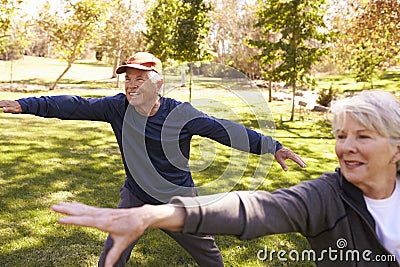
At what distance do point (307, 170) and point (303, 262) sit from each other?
14.7 feet

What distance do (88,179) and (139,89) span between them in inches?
169

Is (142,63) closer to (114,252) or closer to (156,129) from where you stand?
(156,129)

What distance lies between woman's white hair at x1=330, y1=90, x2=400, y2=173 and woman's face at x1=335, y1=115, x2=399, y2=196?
0.02 m

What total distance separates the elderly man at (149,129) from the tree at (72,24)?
1975cm

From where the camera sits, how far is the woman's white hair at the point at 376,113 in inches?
66.9

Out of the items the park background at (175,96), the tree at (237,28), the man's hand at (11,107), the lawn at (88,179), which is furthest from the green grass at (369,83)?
the man's hand at (11,107)

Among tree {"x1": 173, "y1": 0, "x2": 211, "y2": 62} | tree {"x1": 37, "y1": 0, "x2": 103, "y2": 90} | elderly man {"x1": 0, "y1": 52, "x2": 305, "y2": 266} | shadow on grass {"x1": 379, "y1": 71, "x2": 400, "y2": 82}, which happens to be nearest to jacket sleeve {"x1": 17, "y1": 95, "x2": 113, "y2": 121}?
A: elderly man {"x1": 0, "y1": 52, "x2": 305, "y2": 266}

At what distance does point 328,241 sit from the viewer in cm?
176

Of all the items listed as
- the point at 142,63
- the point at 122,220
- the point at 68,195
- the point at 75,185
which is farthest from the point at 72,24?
the point at 122,220

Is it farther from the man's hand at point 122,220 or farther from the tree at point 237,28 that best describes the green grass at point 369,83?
the man's hand at point 122,220

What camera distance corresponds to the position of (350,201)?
5.68ft

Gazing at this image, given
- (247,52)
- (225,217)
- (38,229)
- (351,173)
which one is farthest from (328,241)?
(247,52)

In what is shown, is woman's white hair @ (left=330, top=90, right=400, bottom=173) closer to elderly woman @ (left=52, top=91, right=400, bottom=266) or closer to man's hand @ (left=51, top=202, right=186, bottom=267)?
elderly woman @ (left=52, top=91, right=400, bottom=266)

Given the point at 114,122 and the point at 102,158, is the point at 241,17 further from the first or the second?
the point at 114,122
